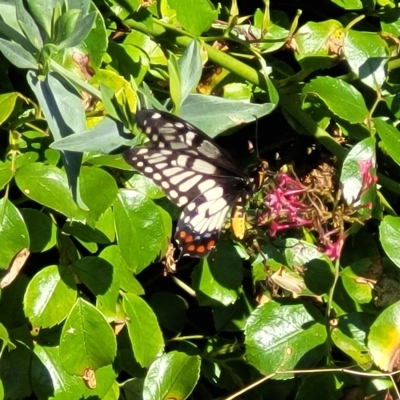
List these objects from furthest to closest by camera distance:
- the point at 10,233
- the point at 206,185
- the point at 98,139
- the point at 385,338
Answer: the point at 206,185 < the point at 385,338 < the point at 10,233 < the point at 98,139

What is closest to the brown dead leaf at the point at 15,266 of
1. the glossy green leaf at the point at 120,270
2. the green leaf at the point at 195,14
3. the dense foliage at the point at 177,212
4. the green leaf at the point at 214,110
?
the dense foliage at the point at 177,212

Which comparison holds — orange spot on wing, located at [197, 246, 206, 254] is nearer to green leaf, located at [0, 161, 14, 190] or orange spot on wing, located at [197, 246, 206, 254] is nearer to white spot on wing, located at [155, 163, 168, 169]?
white spot on wing, located at [155, 163, 168, 169]

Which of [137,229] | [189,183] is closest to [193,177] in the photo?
[189,183]

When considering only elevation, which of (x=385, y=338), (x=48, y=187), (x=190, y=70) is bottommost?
(x=385, y=338)

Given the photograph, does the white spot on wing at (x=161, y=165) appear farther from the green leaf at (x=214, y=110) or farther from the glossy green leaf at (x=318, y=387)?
the glossy green leaf at (x=318, y=387)

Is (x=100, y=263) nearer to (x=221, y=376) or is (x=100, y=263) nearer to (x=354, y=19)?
(x=221, y=376)

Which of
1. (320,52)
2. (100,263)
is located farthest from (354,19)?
(100,263)

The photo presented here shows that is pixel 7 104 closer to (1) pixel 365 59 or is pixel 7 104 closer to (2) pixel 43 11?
(2) pixel 43 11
